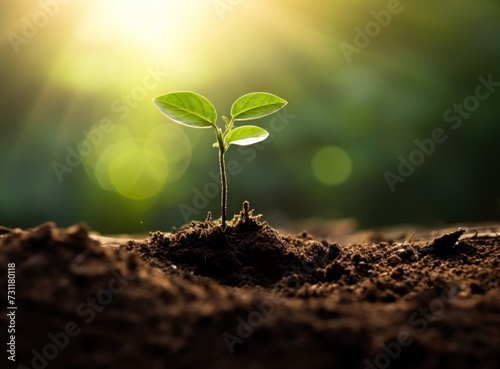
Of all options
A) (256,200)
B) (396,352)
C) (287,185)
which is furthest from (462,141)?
(396,352)

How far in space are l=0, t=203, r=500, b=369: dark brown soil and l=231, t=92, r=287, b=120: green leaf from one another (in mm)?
801

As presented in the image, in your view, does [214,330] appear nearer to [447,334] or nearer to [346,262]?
[447,334]

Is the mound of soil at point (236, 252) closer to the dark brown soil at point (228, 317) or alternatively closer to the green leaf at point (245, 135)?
the dark brown soil at point (228, 317)

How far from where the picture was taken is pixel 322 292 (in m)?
2.00

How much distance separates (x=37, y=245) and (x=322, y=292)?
107 centimetres

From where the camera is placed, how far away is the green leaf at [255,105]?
243 centimetres

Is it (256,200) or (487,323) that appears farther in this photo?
(256,200)

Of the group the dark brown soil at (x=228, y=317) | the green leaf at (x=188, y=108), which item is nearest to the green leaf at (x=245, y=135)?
the green leaf at (x=188, y=108)

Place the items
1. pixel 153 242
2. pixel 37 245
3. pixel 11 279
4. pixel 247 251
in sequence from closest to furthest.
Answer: pixel 11 279, pixel 37 245, pixel 247 251, pixel 153 242

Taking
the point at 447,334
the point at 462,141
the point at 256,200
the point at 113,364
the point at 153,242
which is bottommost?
the point at 113,364

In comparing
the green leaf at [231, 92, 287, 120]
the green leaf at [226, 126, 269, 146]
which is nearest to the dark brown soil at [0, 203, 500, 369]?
the green leaf at [226, 126, 269, 146]

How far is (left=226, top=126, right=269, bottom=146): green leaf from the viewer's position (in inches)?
95.5

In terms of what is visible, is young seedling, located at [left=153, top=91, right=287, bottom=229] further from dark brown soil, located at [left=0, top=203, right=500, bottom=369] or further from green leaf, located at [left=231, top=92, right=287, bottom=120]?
dark brown soil, located at [left=0, top=203, right=500, bottom=369]

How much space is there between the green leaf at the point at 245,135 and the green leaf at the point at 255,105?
67mm
